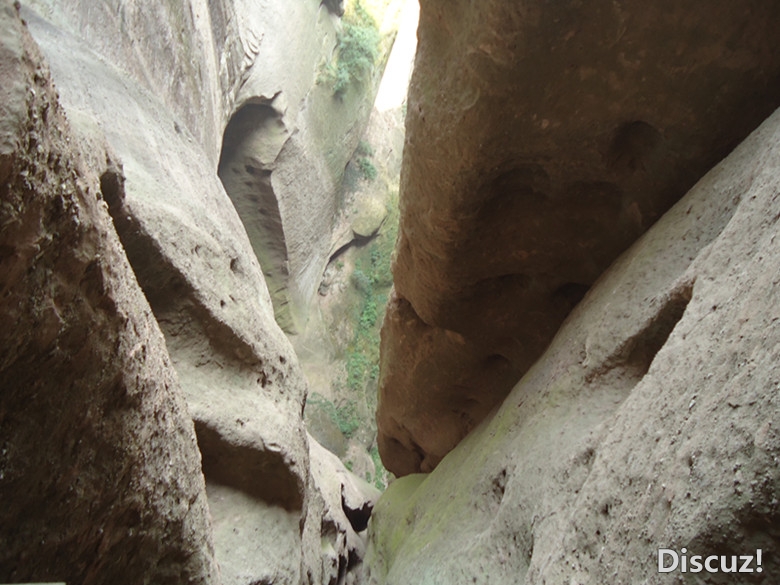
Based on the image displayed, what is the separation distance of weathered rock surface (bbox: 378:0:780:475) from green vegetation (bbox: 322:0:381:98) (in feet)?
25.9

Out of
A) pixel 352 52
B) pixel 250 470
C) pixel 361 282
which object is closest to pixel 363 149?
pixel 352 52

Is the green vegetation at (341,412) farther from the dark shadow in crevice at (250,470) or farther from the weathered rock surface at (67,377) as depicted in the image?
the weathered rock surface at (67,377)

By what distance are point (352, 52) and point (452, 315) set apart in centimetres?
888

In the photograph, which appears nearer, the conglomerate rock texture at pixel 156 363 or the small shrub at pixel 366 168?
the conglomerate rock texture at pixel 156 363

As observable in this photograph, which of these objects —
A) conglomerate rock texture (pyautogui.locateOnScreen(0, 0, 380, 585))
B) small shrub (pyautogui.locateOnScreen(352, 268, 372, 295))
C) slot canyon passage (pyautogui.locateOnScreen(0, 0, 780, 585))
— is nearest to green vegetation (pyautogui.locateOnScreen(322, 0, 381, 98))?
small shrub (pyautogui.locateOnScreen(352, 268, 372, 295))

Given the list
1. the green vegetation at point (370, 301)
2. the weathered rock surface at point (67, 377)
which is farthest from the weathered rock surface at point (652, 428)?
the green vegetation at point (370, 301)

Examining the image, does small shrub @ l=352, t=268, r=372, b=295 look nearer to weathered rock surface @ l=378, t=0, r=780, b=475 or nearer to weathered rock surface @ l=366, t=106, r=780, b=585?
weathered rock surface @ l=378, t=0, r=780, b=475

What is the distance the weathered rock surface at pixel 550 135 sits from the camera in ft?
8.87

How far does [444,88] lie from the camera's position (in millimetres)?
3244

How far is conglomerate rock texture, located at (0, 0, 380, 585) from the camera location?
1229mm

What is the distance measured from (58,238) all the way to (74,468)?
21.2 inches

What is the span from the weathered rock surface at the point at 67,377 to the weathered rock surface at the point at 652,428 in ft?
4.50

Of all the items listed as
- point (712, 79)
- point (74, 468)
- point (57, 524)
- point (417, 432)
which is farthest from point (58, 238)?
point (417, 432)

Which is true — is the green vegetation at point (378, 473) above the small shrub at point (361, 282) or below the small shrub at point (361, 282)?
below
